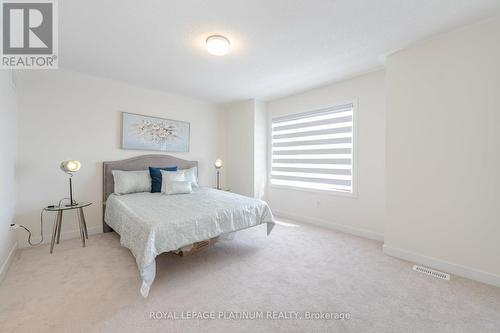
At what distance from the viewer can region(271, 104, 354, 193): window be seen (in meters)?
3.51

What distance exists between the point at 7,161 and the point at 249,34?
2950mm

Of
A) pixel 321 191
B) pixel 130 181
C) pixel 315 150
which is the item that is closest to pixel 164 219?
pixel 130 181

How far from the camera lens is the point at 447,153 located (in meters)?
2.23

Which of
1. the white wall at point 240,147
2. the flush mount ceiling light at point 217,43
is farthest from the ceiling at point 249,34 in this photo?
the white wall at point 240,147

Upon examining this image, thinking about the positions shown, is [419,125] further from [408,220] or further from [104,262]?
[104,262]

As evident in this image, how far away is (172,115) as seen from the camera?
13.8ft

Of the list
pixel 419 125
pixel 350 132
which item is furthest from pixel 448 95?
pixel 350 132

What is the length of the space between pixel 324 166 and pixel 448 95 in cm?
187

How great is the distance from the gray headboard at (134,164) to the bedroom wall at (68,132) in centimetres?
10

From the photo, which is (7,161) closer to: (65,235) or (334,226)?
(65,235)

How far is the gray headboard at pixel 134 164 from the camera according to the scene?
11.2ft

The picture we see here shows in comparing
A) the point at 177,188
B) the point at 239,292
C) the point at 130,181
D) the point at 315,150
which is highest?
the point at 315,150

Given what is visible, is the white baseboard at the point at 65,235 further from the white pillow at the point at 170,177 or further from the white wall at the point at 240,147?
the white wall at the point at 240,147

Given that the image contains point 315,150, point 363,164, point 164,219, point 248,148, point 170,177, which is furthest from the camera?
point 248,148
